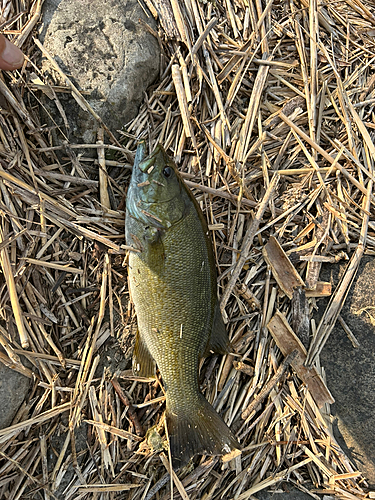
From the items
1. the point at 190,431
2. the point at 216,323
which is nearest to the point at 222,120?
the point at 216,323

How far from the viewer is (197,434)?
267 centimetres

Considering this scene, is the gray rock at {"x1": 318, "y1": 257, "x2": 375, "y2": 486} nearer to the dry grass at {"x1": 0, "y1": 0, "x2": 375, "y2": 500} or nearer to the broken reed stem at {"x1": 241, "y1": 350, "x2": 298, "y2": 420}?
the dry grass at {"x1": 0, "y1": 0, "x2": 375, "y2": 500}

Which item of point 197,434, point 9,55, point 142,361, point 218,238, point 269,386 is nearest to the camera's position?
point 9,55

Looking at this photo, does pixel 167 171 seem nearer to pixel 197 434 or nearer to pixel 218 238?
pixel 218 238

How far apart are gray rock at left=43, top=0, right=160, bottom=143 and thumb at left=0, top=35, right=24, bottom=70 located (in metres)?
0.26

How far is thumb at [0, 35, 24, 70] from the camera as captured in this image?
2504 millimetres

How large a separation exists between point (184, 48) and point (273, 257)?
6.78ft

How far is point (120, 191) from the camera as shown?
9.90 ft

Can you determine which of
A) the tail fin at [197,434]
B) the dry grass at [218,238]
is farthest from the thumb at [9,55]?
the tail fin at [197,434]

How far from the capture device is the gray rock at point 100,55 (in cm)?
287

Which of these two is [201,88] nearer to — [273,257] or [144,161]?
[144,161]

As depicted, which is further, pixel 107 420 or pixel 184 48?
pixel 184 48

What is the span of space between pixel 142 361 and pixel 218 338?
66 centimetres

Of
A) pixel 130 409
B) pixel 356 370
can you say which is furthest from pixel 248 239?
pixel 130 409
